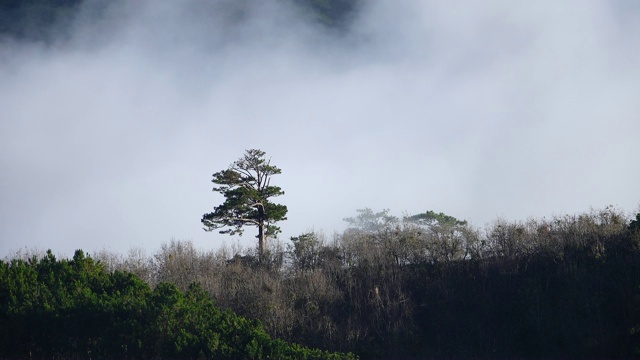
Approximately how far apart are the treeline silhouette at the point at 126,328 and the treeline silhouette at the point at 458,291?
25.1 ft

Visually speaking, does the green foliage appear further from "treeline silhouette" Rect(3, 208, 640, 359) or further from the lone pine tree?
the lone pine tree

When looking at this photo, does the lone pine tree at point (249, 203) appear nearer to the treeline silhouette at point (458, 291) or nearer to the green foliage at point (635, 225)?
the treeline silhouette at point (458, 291)

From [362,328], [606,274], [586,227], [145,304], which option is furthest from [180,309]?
[586,227]

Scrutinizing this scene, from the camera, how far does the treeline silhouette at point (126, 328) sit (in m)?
13.2

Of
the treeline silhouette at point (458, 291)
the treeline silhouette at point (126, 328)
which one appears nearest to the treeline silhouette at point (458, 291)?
the treeline silhouette at point (458, 291)

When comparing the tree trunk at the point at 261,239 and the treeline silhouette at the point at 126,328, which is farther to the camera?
the tree trunk at the point at 261,239

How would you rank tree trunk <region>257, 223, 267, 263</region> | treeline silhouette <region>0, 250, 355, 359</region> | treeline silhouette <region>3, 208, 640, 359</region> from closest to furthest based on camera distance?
treeline silhouette <region>0, 250, 355, 359</region>, treeline silhouette <region>3, 208, 640, 359</region>, tree trunk <region>257, 223, 267, 263</region>

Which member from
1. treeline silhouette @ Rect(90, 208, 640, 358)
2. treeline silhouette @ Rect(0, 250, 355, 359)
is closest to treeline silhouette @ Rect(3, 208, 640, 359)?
treeline silhouette @ Rect(90, 208, 640, 358)

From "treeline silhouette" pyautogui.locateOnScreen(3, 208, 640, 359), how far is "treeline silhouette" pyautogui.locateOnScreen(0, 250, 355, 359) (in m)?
7.64

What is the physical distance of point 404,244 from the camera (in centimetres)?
2747

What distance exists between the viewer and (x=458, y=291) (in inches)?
963

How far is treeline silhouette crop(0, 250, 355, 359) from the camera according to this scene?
13219mm

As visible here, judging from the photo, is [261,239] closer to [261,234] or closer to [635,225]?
[261,234]

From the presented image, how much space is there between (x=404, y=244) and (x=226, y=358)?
1580 cm
